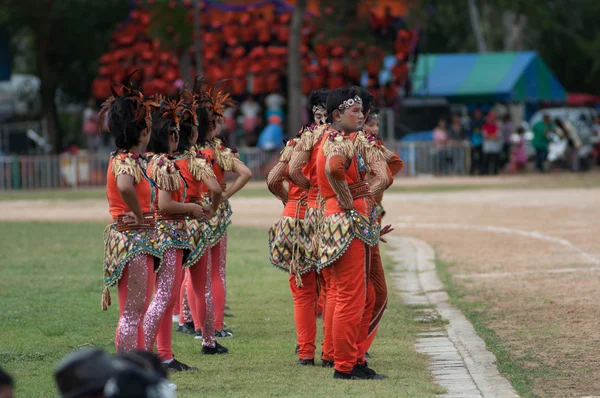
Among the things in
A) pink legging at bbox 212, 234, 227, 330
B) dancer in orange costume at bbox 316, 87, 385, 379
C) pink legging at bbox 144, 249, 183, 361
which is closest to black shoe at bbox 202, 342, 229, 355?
pink legging at bbox 212, 234, 227, 330

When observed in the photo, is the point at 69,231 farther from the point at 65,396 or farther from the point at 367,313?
the point at 65,396

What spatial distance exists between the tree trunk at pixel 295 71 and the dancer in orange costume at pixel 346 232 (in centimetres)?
2640

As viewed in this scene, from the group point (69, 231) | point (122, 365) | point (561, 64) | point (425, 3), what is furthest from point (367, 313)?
point (561, 64)

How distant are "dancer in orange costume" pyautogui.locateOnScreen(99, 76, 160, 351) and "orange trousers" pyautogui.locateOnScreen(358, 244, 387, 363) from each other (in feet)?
5.22

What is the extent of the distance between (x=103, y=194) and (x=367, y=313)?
76.8ft

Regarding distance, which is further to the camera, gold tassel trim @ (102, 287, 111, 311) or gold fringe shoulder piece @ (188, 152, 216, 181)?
gold fringe shoulder piece @ (188, 152, 216, 181)

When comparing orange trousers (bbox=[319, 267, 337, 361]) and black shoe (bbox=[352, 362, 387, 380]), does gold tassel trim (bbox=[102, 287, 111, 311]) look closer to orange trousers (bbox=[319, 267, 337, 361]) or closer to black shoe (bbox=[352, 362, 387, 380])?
orange trousers (bbox=[319, 267, 337, 361])

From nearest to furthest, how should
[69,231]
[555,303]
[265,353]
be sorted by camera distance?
[265,353]
[555,303]
[69,231]

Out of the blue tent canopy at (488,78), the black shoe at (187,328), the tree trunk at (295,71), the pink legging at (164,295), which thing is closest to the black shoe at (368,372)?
the pink legging at (164,295)

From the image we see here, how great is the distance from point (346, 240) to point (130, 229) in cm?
142

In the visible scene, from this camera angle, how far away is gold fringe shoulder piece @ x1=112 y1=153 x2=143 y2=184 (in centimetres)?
728

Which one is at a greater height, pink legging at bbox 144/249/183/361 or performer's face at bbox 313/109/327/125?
performer's face at bbox 313/109/327/125

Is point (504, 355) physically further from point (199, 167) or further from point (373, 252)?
point (199, 167)

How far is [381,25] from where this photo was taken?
1407 inches
